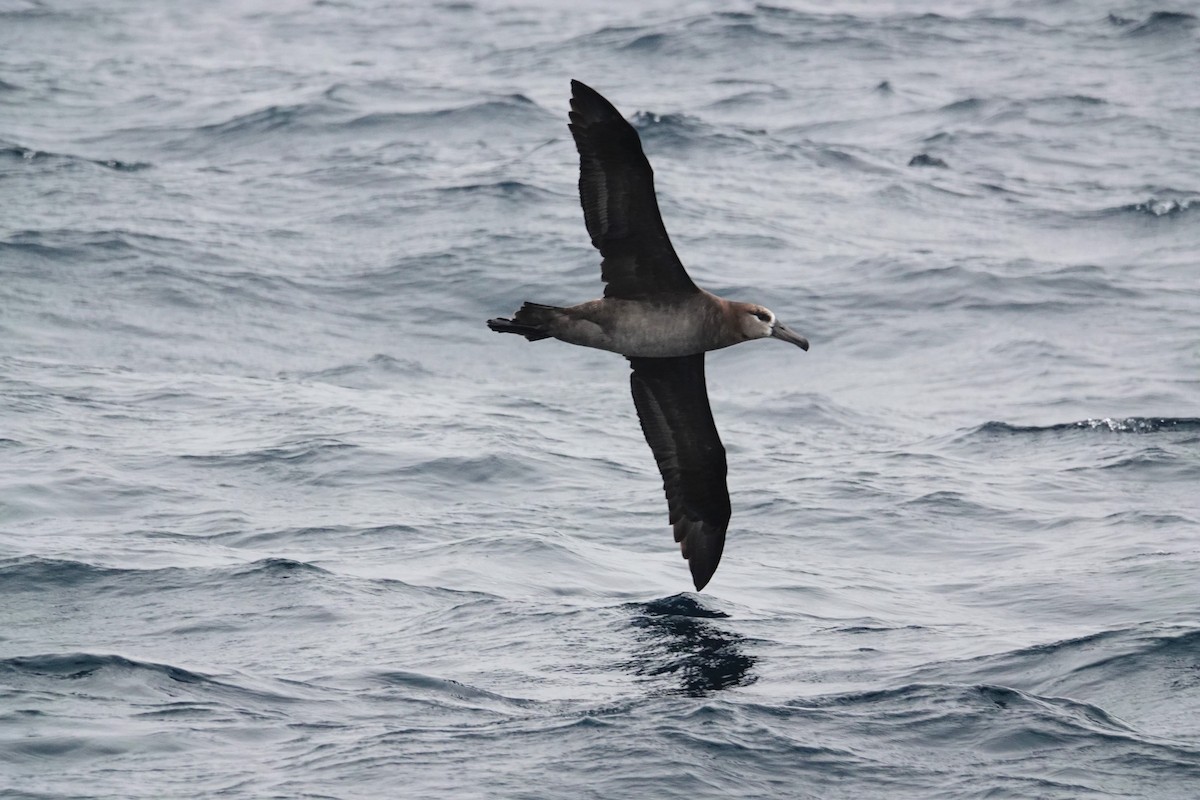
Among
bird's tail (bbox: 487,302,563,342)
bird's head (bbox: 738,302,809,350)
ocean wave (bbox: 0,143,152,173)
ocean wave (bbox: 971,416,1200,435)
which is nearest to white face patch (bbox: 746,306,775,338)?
bird's head (bbox: 738,302,809,350)

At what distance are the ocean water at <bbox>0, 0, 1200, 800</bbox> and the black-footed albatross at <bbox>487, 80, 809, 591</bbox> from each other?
831 mm

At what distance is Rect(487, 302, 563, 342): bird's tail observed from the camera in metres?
11.0

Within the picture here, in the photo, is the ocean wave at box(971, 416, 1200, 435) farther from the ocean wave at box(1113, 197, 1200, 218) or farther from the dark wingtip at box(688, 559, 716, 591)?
the ocean wave at box(1113, 197, 1200, 218)

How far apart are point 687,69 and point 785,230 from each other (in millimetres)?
11025

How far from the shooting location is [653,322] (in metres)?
11.3

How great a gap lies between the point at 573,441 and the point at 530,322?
6442 mm

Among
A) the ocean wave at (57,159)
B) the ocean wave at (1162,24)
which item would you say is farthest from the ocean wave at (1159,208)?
the ocean wave at (57,159)

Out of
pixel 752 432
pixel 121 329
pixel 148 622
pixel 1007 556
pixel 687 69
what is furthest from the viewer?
pixel 687 69

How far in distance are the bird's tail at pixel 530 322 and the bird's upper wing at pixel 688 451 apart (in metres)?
1.34

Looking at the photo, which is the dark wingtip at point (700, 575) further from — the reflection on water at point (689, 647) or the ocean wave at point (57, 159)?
the ocean wave at point (57, 159)

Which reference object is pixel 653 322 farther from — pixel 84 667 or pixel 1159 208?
pixel 1159 208

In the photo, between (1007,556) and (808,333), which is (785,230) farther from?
(1007,556)

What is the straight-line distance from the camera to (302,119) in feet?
97.5

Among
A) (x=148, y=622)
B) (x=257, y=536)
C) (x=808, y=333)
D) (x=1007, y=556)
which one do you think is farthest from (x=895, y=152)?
(x=148, y=622)
